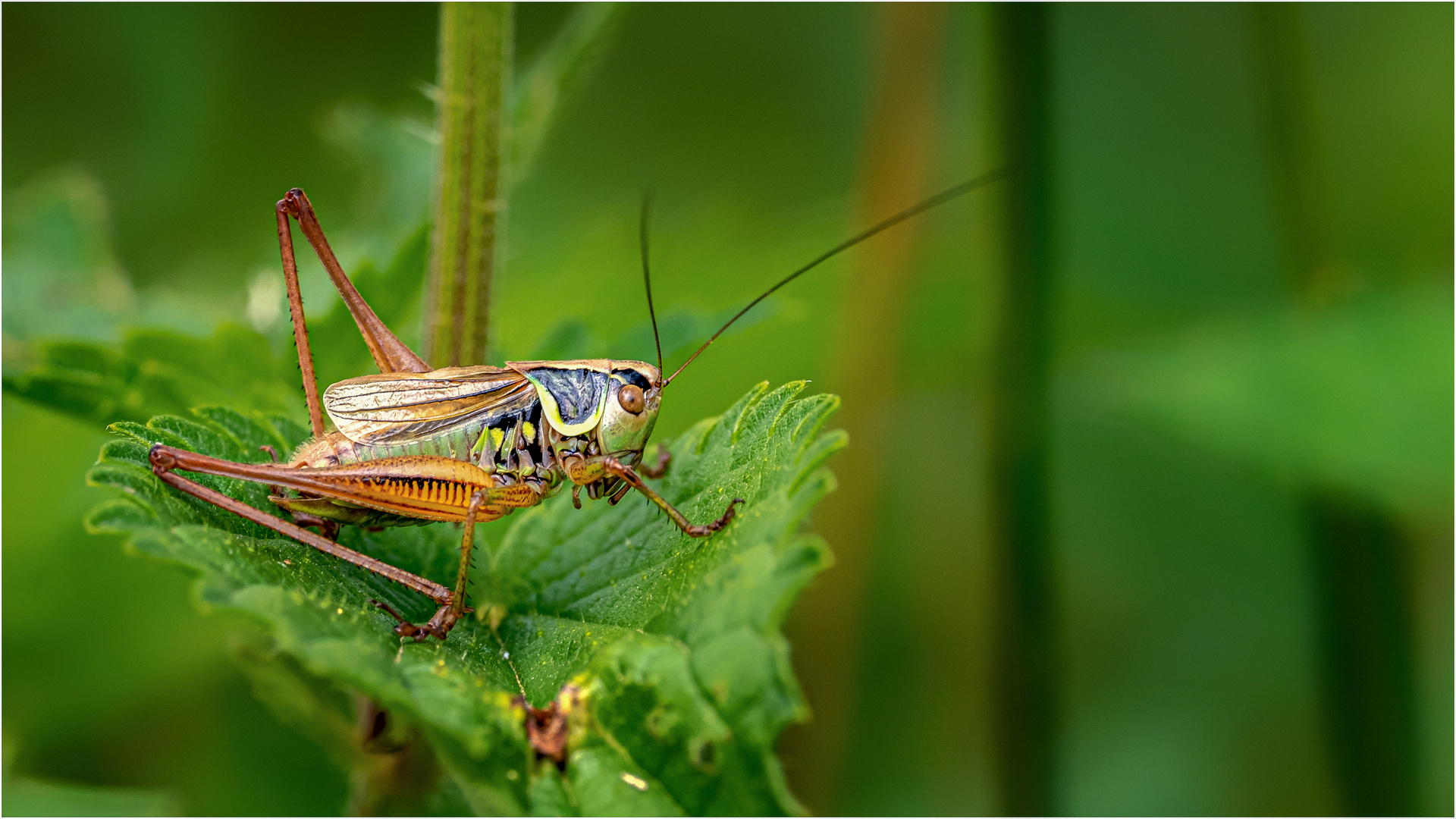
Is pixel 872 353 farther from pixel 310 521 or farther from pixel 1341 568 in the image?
pixel 310 521

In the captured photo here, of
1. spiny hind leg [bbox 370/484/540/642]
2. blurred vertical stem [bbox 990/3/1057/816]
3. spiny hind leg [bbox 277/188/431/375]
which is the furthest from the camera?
blurred vertical stem [bbox 990/3/1057/816]

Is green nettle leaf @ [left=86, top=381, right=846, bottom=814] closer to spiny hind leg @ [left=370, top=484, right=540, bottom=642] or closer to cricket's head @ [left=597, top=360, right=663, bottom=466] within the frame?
spiny hind leg @ [left=370, top=484, right=540, bottom=642]

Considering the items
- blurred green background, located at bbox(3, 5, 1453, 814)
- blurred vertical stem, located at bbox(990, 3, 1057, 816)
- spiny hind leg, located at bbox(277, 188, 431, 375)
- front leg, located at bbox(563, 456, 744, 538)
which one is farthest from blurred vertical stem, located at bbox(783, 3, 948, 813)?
spiny hind leg, located at bbox(277, 188, 431, 375)

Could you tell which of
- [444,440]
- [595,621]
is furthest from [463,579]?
[444,440]

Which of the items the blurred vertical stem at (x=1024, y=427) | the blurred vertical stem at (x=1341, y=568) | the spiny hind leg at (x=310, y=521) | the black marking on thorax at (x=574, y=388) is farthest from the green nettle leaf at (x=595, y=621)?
the blurred vertical stem at (x=1341, y=568)

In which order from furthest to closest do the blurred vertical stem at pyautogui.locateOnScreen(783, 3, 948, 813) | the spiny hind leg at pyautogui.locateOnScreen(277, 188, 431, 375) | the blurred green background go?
the blurred vertical stem at pyautogui.locateOnScreen(783, 3, 948, 813) → the blurred green background → the spiny hind leg at pyautogui.locateOnScreen(277, 188, 431, 375)

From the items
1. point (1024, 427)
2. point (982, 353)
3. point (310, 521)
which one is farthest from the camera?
point (982, 353)

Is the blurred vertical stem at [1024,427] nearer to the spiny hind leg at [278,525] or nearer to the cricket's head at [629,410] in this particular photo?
the cricket's head at [629,410]
